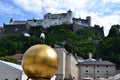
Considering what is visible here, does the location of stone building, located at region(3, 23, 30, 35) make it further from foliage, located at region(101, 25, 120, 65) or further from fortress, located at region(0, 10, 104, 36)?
foliage, located at region(101, 25, 120, 65)

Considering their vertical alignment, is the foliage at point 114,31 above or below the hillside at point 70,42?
above

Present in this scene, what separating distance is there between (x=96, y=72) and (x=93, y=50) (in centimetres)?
2927

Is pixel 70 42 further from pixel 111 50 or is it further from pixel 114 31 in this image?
pixel 114 31

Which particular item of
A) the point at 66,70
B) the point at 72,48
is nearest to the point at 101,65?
the point at 66,70

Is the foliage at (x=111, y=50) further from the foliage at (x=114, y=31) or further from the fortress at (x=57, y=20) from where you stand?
the fortress at (x=57, y=20)

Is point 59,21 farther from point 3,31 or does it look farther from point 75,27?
point 3,31

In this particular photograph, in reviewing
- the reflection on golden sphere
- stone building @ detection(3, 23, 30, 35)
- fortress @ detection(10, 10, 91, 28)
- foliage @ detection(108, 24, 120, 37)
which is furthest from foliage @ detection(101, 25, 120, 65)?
the reflection on golden sphere

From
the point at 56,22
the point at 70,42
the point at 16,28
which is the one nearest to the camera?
the point at 70,42

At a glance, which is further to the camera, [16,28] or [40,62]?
[16,28]

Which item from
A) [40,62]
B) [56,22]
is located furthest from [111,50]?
[40,62]

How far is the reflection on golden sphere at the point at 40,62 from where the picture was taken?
559 centimetres

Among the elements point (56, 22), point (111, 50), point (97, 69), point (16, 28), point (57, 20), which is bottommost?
point (97, 69)

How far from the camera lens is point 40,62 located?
5586 millimetres

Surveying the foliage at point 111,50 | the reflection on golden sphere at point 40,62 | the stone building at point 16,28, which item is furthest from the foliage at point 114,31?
the reflection on golden sphere at point 40,62
